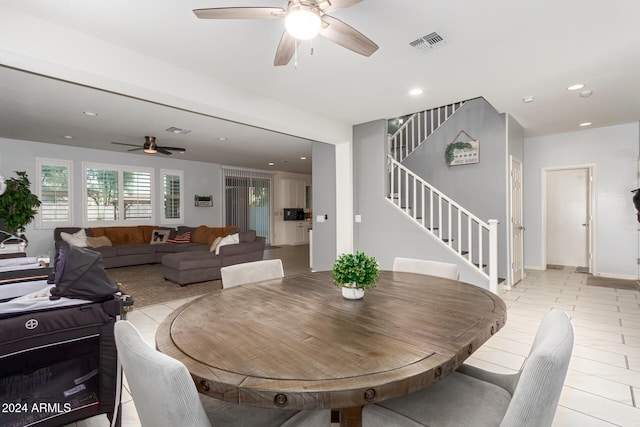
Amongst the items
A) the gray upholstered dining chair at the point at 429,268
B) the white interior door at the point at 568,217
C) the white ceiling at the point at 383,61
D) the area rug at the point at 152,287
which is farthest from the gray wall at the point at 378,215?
the white interior door at the point at 568,217

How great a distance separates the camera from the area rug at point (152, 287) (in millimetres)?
4258

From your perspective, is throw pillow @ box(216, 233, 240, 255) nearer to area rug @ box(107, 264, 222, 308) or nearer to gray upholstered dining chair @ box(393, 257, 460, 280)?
area rug @ box(107, 264, 222, 308)

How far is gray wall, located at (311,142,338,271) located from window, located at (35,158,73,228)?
18.1 ft

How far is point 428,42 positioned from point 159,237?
694cm

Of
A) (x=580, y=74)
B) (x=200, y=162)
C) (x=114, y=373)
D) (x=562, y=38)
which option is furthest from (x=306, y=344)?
(x=200, y=162)

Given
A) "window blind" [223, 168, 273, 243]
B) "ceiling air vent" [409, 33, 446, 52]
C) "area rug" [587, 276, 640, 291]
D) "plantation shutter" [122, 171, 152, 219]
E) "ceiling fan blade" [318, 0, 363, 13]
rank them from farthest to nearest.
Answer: "window blind" [223, 168, 273, 243] → "plantation shutter" [122, 171, 152, 219] → "area rug" [587, 276, 640, 291] → "ceiling air vent" [409, 33, 446, 52] → "ceiling fan blade" [318, 0, 363, 13]

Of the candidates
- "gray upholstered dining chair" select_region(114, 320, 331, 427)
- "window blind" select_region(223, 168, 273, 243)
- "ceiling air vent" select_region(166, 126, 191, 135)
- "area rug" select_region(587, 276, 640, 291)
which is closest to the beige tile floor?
"area rug" select_region(587, 276, 640, 291)

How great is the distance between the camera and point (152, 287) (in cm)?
485

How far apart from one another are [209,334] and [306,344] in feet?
1.24

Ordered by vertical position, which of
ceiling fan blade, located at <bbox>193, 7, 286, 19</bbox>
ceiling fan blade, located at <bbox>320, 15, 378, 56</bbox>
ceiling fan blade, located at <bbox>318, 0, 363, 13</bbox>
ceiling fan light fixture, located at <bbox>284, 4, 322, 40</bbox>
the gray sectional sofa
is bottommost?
the gray sectional sofa

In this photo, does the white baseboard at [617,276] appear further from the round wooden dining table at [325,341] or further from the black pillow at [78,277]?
the black pillow at [78,277]

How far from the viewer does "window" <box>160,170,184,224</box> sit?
26.9 ft

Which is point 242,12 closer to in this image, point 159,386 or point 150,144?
point 159,386

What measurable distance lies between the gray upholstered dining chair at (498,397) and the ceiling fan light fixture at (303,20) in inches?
74.2
